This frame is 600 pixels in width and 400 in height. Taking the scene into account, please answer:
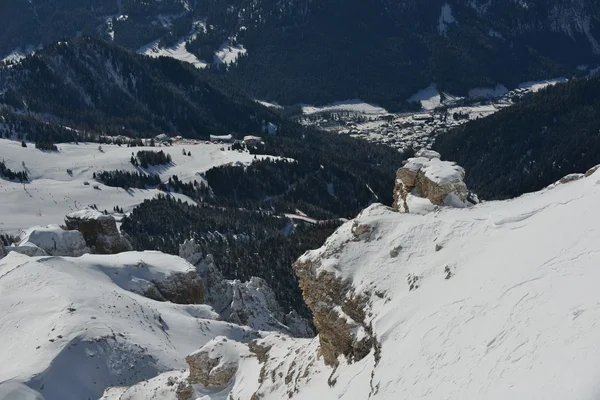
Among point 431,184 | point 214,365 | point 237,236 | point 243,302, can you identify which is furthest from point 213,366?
point 237,236

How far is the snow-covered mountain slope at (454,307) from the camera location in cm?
1927

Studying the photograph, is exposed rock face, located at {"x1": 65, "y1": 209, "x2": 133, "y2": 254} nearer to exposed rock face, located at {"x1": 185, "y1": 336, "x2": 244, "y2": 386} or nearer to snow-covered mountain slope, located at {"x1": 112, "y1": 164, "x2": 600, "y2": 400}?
exposed rock face, located at {"x1": 185, "y1": 336, "x2": 244, "y2": 386}

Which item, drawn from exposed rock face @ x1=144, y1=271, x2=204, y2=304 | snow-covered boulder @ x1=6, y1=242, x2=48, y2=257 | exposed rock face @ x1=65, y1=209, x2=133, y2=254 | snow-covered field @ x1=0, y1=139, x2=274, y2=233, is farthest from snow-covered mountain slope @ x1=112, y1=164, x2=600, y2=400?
snow-covered field @ x1=0, y1=139, x2=274, y2=233

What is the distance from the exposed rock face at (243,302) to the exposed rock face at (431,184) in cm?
3403

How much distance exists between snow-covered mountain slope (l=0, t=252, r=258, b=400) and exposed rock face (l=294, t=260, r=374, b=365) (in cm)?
2103

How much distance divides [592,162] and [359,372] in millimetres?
198447

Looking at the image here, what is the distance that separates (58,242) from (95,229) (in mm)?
7284

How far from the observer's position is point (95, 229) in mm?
89188

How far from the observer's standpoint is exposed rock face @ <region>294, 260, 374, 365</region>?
30.5 m

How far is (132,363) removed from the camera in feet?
159

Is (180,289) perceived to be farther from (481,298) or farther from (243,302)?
(481,298)

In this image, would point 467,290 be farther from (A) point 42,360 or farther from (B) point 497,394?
(A) point 42,360

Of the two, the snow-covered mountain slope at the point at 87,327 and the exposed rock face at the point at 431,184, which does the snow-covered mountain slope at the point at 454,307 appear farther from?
the snow-covered mountain slope at the point at 87,327

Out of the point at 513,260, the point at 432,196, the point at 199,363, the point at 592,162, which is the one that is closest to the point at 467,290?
the point at 513,260
